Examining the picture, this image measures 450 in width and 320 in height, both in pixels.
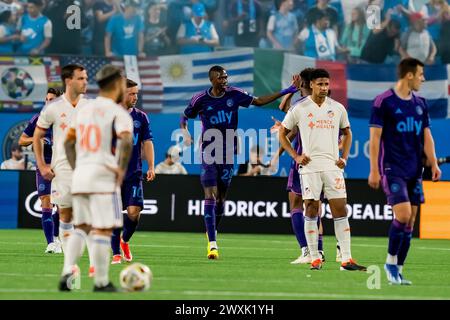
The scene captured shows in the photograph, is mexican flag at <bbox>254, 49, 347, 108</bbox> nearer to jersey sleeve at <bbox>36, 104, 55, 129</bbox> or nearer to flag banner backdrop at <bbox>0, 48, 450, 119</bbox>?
flag banner backdrop at <bbox>0, 48, 450, 119</bbox>

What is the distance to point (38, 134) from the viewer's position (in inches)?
474

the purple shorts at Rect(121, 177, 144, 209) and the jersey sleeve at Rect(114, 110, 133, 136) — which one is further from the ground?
the jersey sleeve at Rect(114, 110, 133, 136)

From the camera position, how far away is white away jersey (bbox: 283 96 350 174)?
13164mm

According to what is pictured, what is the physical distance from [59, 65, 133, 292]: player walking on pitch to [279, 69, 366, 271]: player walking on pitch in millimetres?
4016

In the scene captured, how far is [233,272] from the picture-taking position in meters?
12.6

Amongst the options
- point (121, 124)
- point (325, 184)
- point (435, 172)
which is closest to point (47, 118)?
point (121, 124)

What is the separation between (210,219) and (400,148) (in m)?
4.79

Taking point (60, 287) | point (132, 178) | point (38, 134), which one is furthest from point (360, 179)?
point (60, 287)

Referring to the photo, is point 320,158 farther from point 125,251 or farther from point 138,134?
point 125,251

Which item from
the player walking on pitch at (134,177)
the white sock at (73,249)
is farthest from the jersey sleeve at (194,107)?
the white sock at (73,249)

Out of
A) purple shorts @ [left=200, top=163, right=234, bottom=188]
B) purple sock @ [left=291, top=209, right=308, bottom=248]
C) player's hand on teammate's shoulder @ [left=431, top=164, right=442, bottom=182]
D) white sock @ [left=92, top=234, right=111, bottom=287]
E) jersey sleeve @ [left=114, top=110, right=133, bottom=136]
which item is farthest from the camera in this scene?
purple shorts @ [left=200, top=163, right=234, bottom=188]

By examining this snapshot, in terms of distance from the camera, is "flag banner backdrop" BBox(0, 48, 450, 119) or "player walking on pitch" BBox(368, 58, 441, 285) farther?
"flag banner backdrop" BBox(0, 48, 450, 119)

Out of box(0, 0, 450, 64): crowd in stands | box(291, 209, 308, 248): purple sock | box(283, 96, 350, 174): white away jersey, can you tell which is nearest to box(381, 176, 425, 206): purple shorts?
box(283, 96, 350, 174): white away jersey

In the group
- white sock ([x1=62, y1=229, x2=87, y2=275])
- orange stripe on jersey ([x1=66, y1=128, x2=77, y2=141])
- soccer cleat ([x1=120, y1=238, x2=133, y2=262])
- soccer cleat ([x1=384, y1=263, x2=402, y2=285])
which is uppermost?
orange stripe on jersey ([x1=66, y1=128, x2=77, y2=141])
